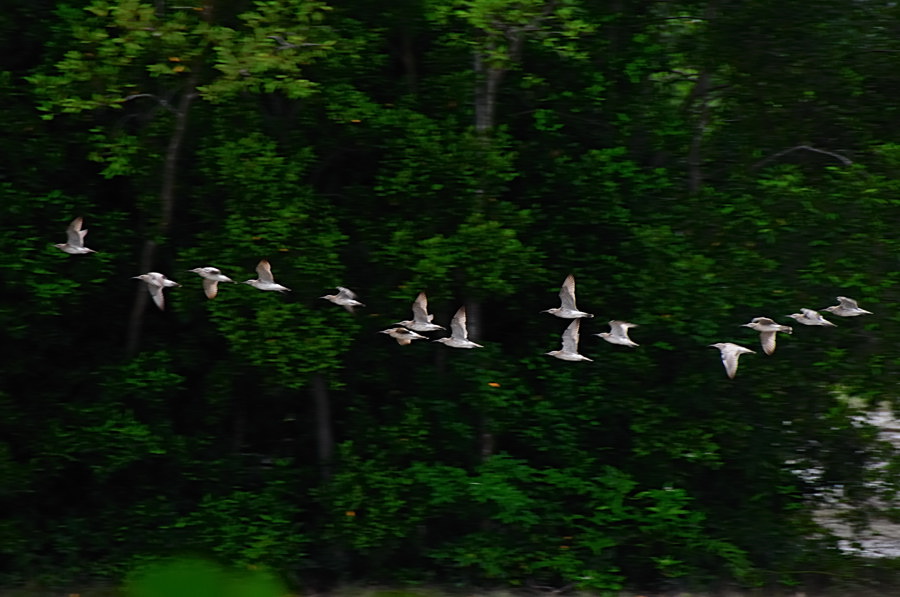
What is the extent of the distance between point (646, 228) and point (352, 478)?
11.0 feet

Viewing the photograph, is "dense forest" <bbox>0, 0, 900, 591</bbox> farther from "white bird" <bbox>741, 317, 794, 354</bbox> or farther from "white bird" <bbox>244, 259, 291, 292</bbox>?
"white bird" <bbox>741, 317, 794, 354</bbox>

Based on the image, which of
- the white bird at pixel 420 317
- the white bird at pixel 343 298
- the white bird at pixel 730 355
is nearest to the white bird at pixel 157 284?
the white bird at pixel 343 298

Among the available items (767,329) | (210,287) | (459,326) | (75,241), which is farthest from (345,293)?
(767,329)

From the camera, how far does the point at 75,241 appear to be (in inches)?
388

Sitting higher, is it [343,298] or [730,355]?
[343,298]

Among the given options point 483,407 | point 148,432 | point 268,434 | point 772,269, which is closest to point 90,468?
point 148,432

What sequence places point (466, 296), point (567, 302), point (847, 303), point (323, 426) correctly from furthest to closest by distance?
point (323, 426)
point (466, 296)
point (567, 302)
point (847, 303)

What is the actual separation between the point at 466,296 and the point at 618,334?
1.33m

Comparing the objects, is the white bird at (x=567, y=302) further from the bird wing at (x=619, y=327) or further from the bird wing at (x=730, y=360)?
the bird wing at (x=730, y=360)

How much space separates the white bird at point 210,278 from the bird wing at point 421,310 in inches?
59.7

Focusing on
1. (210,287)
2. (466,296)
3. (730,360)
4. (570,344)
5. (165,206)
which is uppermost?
(165,206)

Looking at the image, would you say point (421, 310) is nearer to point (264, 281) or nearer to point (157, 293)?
point (264, 281)

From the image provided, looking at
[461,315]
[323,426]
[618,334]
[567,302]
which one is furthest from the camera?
[323,426]

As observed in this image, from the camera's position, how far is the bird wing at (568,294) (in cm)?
1010
